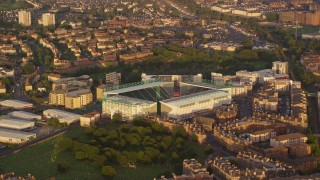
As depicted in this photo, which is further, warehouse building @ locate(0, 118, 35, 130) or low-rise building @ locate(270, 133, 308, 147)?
warehouse building @ locate(0, 118, 35, 130)

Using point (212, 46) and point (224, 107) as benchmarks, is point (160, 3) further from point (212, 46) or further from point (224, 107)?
point (224, 107)

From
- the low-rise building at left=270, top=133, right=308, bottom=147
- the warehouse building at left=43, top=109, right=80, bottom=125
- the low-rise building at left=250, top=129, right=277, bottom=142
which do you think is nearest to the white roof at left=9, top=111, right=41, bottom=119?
the warehouse building at left=43, top=109, right=80, bottom=125

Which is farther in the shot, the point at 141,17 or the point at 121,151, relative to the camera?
the point at 141,17

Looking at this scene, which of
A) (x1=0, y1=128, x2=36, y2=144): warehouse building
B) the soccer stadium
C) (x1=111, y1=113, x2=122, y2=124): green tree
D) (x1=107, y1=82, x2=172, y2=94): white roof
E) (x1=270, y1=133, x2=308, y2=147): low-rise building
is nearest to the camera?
(x1=270, y1=133, x2=308, y2=147): low-rise building

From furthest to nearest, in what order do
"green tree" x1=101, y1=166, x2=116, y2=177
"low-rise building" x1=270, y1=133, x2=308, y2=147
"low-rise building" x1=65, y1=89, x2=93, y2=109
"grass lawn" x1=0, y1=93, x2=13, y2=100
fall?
"grass lawn" x1=0, y1=93, x2=13, y2=100
"low-rise building" x1=65, y1=89, x2=93, y2=109
"low-rise building" x1=270, y1=133, x2=308, y2=147
"green tree" x1=101, y1=166, x2=116, y2=177

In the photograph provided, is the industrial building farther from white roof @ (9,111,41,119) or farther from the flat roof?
the flat roof

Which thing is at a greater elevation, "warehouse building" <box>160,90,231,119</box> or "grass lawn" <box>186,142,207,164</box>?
"warehouse building" <box>160,90,231,119</box>

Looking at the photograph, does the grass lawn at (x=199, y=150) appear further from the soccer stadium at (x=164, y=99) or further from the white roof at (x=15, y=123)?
the white roof at (x=15, y=123)

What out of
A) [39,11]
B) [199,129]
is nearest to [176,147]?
Result: [199,129]
